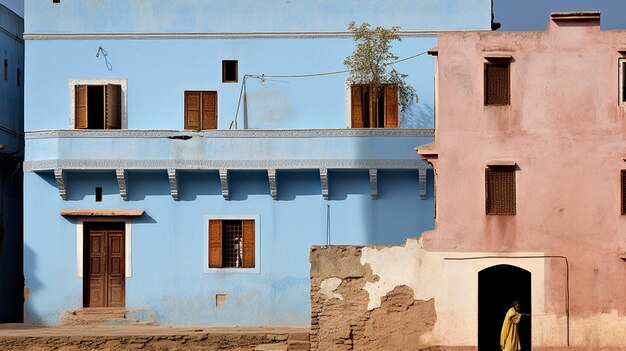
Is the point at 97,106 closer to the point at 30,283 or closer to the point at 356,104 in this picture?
the point at 30,283

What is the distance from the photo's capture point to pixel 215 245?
34.0 metres

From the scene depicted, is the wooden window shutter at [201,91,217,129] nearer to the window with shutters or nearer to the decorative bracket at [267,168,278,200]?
the decorative bracket at [267,168,278,200]

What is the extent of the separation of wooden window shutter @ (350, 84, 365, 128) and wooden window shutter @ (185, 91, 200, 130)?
140 inches

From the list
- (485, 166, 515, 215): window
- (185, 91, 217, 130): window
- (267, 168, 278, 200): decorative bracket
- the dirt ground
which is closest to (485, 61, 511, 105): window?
(485, 166, 515, 215): window

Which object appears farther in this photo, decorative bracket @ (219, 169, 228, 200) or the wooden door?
the wooden door

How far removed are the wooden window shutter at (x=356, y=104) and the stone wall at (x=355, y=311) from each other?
6.00 m

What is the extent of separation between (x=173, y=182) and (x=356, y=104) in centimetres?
455

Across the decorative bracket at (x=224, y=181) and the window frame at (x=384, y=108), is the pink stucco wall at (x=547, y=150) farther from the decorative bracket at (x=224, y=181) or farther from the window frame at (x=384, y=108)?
the decorative bracket at (x=224, y=181)

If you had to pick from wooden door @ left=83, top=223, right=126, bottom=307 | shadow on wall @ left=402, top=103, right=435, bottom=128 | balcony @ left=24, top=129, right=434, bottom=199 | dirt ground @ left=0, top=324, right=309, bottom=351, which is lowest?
dirt ground @ left=0, top=324, right=309, bottom=351

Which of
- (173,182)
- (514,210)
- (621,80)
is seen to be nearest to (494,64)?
(621,80)

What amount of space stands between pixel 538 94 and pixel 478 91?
1152 mm

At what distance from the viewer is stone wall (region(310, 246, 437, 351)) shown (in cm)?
2853

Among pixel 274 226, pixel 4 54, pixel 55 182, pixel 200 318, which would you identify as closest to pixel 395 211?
pixel 274 226

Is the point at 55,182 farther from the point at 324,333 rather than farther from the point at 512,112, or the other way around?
the point at 512,112
